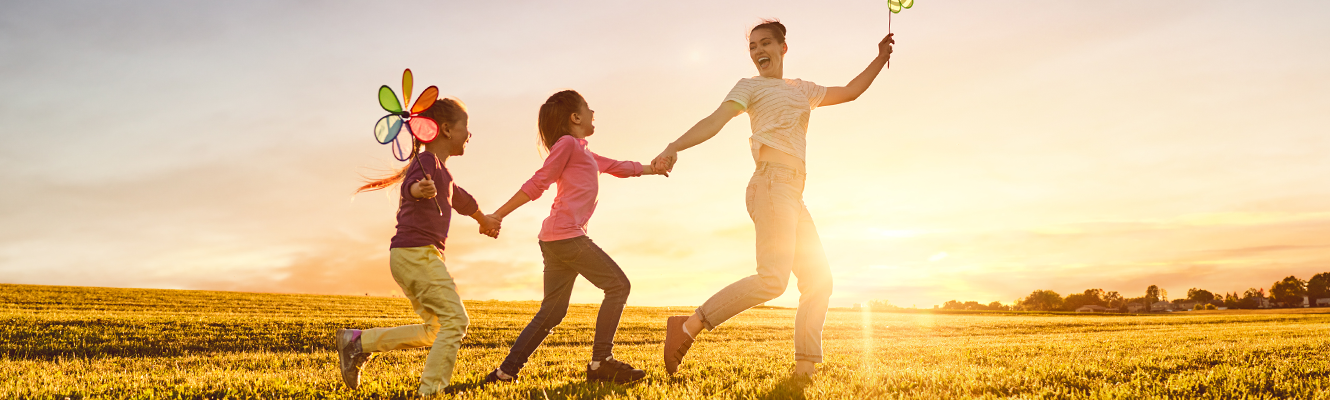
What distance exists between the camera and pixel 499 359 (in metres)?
8.23

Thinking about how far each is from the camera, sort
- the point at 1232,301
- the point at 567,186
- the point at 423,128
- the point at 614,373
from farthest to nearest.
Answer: the point at 1232,301, the point at 614,373, the point at 567,186, the point at 423,128

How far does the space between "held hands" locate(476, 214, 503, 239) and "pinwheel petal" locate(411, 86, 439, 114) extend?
0.89 m

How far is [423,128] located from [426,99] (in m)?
0.20

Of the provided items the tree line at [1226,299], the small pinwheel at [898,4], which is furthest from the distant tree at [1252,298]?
the small pinwheel at [898,4]

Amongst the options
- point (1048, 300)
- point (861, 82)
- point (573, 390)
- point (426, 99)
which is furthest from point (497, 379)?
point (1048, 300)

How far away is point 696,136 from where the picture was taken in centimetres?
499

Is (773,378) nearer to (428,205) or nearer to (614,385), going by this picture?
(614,385)

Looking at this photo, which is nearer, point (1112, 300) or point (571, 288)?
point (571, 288)

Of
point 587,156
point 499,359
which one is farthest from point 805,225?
point 499,359

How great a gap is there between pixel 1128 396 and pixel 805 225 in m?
2.31

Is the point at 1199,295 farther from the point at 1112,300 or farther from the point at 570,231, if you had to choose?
the point at 570,231

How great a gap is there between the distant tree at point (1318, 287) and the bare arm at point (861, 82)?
529 ft

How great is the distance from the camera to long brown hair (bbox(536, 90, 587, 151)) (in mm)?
5270

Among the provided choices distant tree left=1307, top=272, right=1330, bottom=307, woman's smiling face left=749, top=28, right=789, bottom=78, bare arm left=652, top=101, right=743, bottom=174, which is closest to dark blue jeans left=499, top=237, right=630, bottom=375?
bare arm left=652, top=101, right=743, bottom=174
